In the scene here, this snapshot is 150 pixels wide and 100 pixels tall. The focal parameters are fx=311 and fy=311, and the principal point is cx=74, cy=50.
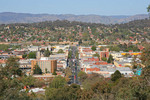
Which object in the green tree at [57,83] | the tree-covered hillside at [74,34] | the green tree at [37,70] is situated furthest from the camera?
the tree-covered hillside at [74,34]

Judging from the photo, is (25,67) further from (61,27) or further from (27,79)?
(61,27)

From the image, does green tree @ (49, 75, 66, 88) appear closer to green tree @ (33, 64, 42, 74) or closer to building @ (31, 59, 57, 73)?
green tree @ (33, 64, 42, 74)

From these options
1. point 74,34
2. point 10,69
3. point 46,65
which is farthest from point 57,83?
point 74,34

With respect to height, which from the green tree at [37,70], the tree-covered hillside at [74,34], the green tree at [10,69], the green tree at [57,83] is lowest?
the tree-covered hillside at [74,34]

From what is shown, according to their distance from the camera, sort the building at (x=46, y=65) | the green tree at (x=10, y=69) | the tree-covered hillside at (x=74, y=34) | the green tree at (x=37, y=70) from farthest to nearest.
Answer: the tree-covered hillside at (x=74, y=34) → the building at (x=46, y=65) → the green tree at (x=37, y=70) → the green tree at (x=10, y=69)

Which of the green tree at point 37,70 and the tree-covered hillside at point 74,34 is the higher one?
the green tree at point 37,70

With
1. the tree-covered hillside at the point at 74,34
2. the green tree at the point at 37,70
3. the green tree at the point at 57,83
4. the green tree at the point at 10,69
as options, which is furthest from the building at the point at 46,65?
the tree-covered hillside at the point at 74,34

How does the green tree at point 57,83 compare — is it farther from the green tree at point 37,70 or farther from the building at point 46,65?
the building at point 46,65

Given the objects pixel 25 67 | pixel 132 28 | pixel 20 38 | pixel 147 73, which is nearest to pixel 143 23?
pixel 132 28

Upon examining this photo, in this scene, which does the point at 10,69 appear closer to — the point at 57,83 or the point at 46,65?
the point at 57,83

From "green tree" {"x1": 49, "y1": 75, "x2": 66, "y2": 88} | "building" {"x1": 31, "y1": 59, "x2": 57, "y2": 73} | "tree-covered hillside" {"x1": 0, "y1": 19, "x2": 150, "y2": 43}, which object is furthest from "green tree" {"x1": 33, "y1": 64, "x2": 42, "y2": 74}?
"tree-covered hillside" {"x1": 0, "y1": 19, "x2": 150, "y2": 43}

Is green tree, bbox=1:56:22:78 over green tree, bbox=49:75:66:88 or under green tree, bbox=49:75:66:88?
over

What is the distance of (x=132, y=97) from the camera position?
9281 mm

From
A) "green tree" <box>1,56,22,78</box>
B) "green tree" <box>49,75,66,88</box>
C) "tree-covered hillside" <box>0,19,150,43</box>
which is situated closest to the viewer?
"green tree" <box>1,56,22,78</box>
